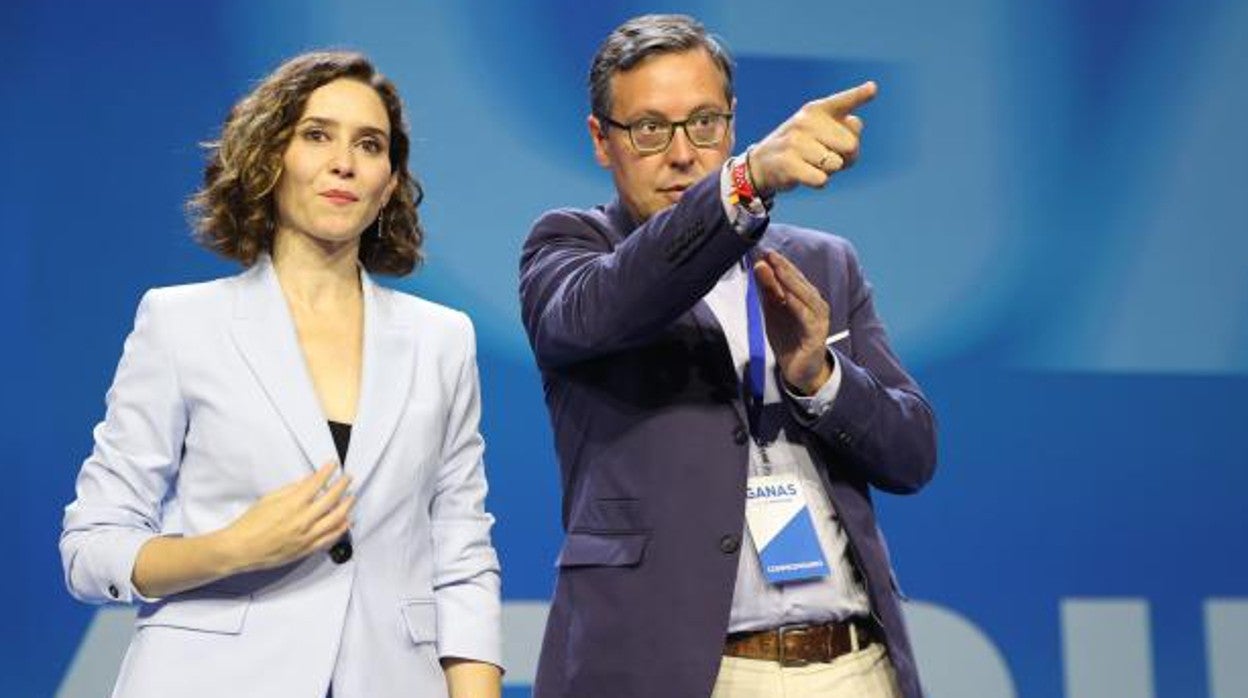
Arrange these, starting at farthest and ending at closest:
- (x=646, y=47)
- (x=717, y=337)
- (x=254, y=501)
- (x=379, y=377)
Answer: (x=646, y=47) < (x=717, y=337) < (x=379, y=377) < (x=254, y=501)

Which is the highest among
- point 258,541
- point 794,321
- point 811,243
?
point 811,243

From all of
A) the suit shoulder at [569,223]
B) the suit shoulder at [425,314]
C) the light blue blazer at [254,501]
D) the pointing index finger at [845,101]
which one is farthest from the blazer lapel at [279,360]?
the pointing index finger at [845,101]

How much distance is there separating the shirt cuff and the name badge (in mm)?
114

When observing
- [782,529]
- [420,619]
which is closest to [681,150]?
[782,529]

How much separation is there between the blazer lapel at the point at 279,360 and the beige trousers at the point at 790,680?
1.99 ft

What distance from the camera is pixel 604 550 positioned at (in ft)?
7.16

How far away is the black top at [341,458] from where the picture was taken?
195cm

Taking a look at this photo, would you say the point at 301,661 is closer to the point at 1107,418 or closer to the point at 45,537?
the point at 45,537

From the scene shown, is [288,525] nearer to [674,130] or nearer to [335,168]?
[335,168]

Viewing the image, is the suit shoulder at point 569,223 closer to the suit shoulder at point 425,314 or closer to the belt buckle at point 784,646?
the suit shoulder at point 425,314

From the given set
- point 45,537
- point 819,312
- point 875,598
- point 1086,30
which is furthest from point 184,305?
point 1086,30

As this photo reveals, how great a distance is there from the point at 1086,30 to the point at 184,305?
2844 millimetres

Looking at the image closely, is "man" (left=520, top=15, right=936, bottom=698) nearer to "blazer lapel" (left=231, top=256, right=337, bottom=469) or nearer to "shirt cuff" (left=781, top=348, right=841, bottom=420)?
"shirt cuff" (left=781, top=348, right=841, bottom=420)

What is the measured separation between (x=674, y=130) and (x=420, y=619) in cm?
78
